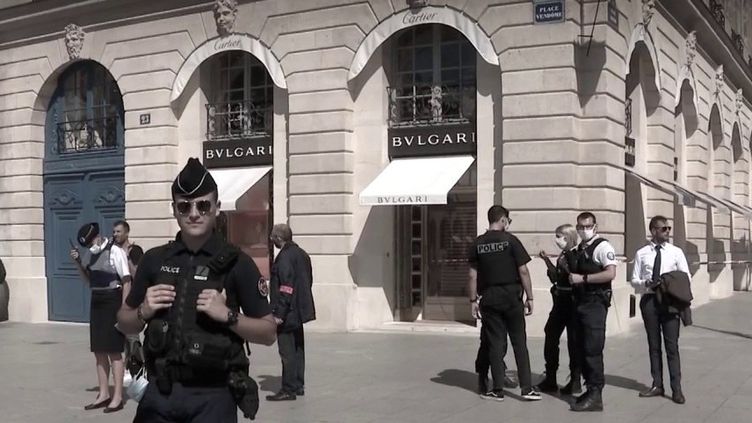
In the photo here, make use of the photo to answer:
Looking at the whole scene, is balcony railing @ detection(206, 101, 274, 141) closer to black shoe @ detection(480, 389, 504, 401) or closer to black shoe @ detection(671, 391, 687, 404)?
black shoe @ detection(480, 389, 504, 401)

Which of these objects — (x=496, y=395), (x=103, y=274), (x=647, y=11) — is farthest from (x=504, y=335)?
(x=647, y=11)

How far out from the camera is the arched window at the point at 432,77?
49.3ft

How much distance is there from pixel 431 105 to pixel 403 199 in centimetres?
207

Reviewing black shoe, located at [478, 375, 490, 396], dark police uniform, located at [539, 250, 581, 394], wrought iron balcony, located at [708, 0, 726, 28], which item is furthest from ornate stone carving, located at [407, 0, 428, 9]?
wrought iron balcony, located at [708, 0, 726, 28]

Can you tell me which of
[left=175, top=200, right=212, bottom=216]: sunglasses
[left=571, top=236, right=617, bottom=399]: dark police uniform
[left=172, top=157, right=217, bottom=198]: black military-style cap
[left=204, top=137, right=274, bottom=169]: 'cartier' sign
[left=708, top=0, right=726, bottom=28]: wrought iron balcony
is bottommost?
[left=571, top=236, right=617, bottom=399]: dark police uniform

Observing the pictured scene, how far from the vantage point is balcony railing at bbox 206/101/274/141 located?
1666cm

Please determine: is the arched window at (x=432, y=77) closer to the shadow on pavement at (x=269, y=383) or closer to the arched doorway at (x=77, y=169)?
the arched doorway at (x=77, y=169)

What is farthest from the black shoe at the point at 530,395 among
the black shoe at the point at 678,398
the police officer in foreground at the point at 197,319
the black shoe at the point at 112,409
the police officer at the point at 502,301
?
the police officer in foreground at the point at 197,319

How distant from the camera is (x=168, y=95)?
16.8 metres

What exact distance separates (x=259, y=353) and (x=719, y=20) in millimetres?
15870

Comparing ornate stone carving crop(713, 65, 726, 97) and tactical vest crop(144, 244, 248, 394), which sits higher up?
ornate stone carving crop(713, 65, 726, 97)

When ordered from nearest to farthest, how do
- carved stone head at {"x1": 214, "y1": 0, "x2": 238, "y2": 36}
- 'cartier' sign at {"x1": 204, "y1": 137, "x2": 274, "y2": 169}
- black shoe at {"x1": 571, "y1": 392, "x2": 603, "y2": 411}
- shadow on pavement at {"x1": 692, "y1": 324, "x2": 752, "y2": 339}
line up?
black shoe at {"x1": 571, "y1": 392, "x2": 603, "y2": 411}, shadow on pavement at {"x1": 692, "y1": 324, "x2": 752, "y2": 339}, carved stone head at {"x1": 214, "y1": 0, "x2": 238, "y2": 36}, 'cartier' sign at {"x1": 204, "y1": 137, "x2": 274, "y2": 169}

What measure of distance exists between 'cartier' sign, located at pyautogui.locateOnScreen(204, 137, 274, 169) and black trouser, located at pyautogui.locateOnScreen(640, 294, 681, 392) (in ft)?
29.4

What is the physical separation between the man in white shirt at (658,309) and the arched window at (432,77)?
248 inches
